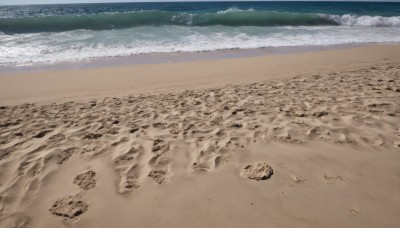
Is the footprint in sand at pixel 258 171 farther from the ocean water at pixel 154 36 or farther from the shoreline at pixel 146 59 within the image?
the ocean water at pixel 154 36

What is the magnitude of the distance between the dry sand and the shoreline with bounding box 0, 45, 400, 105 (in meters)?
0.25

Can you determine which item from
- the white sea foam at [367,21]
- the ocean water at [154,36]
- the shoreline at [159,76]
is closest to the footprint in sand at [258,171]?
the shoreline at [159,76]

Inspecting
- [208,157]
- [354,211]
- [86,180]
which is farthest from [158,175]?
[354,211]

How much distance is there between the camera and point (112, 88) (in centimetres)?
627

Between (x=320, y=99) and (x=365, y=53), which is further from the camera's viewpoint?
(x=365, y=53)

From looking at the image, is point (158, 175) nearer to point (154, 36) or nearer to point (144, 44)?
point (144, 44)

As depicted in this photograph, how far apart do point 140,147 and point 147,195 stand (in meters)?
0.92

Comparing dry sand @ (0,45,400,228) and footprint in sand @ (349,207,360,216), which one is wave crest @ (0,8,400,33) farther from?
footprint in sand @ (349,207,360,216)

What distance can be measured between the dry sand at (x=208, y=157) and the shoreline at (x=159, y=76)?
252mm

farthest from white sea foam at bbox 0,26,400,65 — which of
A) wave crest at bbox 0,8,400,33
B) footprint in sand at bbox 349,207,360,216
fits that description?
footprint in sand at bbox 349,207,360,216

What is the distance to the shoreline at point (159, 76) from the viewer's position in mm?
6027

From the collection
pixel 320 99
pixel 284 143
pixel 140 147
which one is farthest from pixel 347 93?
pixel 140 147

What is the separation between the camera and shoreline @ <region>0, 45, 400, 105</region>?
19.8 ft

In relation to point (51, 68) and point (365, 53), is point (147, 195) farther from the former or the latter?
point (365, 53)
